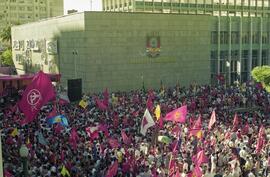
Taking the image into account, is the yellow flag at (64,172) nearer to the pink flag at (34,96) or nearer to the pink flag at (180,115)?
the pink flag at (34,96)

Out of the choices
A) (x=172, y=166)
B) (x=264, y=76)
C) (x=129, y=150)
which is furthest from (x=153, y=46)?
(x=172, y=166)

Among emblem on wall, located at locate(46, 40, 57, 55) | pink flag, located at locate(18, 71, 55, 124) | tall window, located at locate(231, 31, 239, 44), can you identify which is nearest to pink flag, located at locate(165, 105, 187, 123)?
pink flag, located at locate(18, 71, 55, 124)

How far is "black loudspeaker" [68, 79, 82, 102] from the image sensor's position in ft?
110

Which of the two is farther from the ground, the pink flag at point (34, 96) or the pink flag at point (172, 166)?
the pink flag at point (34, 96)

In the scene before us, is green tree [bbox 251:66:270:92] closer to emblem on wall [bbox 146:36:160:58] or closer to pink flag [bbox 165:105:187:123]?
Result: emblem on wall [bbox 146:36:160:58]

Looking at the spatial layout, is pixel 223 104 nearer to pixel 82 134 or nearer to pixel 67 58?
pixel 82 134

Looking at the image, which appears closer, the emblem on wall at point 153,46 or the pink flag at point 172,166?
the pink flag at point 172,166

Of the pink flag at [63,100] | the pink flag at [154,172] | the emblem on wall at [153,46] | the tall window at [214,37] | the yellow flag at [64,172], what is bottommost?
the pink flag at [154,172]

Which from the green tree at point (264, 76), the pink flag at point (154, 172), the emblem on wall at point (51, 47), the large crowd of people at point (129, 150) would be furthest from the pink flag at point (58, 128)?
the emblem on wall at point (51, 47)

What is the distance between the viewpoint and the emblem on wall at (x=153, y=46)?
153 feet

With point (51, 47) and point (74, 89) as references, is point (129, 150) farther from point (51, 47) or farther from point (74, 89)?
point (51, 47)

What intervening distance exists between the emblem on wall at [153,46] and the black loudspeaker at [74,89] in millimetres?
14445

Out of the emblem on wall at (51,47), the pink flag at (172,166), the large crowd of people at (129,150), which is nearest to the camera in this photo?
the pink flag at (172,166)

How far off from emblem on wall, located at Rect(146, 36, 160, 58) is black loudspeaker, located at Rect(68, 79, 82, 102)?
14.4 meters
